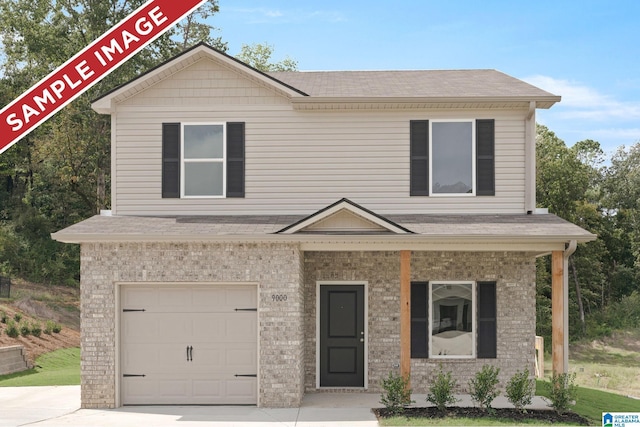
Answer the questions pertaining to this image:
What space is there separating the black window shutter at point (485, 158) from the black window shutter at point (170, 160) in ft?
20.2

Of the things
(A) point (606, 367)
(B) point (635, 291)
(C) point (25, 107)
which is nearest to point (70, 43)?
(C) point (25, 107)

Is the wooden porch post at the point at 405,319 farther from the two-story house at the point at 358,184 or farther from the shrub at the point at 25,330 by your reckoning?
the shrub at the point at 25,330

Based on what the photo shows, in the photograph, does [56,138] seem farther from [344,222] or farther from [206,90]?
[344,222]

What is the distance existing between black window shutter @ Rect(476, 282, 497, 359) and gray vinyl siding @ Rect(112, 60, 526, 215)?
170cm

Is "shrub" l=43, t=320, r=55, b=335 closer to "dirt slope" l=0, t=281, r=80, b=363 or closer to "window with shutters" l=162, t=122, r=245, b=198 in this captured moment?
"dirt slope" l=0, t=281, r=80, b=363

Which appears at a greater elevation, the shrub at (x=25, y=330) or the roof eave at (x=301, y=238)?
the roof eave at (x=301, y=238)

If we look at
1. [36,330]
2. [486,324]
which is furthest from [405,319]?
[36,330]

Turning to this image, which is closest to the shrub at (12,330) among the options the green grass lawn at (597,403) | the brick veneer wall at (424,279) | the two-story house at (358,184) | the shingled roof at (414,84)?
the two-story house at (358,184)

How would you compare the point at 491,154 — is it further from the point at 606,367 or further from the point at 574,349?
the point at 574,349

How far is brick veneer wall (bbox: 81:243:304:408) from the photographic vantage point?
13.5m

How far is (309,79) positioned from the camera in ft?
58.7

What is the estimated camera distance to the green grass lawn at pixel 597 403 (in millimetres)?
13361

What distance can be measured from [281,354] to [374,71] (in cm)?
812

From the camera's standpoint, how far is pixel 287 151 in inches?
616
